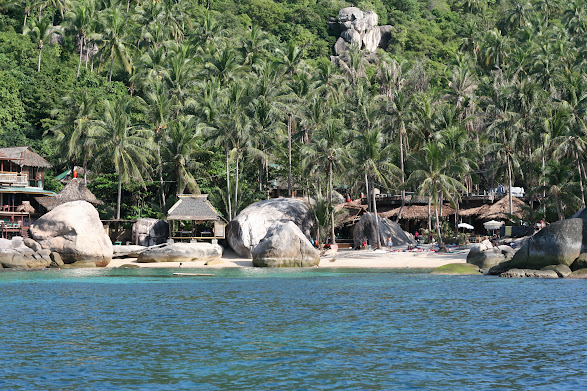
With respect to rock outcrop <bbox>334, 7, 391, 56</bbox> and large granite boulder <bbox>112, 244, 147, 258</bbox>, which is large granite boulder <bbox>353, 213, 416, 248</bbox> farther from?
rock outcrop <bbox>334, 7, 391, 56</bbox>

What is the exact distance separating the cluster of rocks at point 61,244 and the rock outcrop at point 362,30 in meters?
66.7

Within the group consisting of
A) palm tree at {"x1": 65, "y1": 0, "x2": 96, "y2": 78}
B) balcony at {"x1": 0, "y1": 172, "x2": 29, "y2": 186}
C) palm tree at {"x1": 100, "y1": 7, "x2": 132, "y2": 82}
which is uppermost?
palm tree at {"x1": 65, "y1": 0, "x2": 96, "y2": 78}

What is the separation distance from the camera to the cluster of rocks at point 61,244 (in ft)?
121

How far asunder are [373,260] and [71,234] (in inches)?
707

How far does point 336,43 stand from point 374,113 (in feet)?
157

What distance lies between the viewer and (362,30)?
10050cm

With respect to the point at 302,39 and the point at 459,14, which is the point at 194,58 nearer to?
the point at 302,39

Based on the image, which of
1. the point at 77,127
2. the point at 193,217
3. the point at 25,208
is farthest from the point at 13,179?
the point at 193,217

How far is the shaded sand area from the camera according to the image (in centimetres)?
3847

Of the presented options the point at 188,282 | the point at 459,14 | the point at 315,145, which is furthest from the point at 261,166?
the point at 459,14

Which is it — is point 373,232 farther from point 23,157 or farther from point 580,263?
point 23,157

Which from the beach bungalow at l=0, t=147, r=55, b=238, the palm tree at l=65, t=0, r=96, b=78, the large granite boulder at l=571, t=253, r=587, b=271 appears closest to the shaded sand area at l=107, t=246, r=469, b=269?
the large granite boulder at l=571, t=253, r=587, b=271

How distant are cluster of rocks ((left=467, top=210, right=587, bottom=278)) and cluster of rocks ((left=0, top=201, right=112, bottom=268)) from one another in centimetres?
2269

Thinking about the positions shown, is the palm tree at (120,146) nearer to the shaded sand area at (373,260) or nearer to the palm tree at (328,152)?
the shaded sand area at (373,260)
